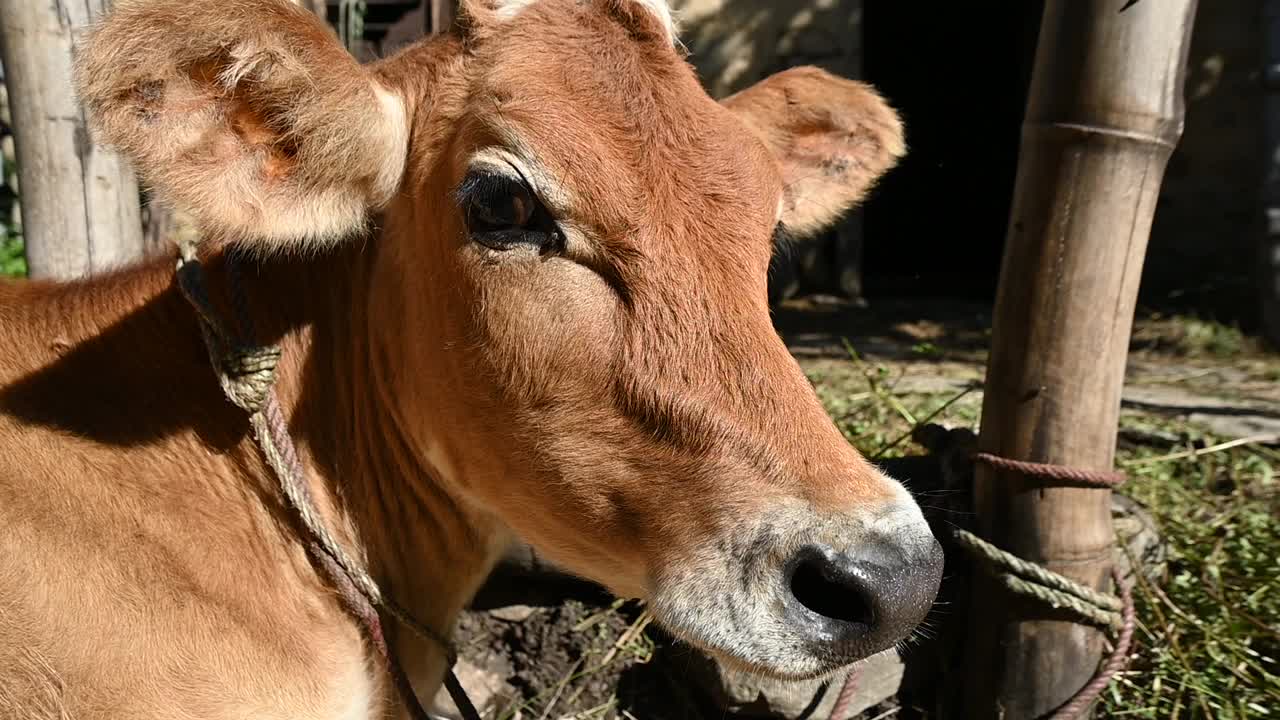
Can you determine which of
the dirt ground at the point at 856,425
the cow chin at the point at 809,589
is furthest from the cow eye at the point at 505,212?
the dirt ground at the point at 856,425

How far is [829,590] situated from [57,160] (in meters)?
3.20

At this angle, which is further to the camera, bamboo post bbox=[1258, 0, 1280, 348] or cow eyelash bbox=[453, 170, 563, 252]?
bamboo post bbox=[1258, 0, 1280, 348]

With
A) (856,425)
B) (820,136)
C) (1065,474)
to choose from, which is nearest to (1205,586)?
(1065,474)

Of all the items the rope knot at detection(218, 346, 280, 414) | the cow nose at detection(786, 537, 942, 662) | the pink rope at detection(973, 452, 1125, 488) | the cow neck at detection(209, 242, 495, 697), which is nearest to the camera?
the cow nose at detection(786, 537, 942, 662)

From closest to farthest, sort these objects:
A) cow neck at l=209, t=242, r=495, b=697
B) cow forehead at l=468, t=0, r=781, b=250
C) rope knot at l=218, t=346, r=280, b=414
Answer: cow forehead at l=468, t=0, r=781, b=250 < rope knot at l=218, t=346, r=280, b=414 < cow neck at l=209, t=242, r=495, b=697

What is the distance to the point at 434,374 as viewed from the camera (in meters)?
2.21

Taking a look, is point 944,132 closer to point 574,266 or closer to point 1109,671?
point 1109,671

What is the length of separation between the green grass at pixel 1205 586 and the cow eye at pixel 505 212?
7.41ft

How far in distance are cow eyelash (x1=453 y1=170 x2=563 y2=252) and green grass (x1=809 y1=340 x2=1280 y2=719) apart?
2251mm

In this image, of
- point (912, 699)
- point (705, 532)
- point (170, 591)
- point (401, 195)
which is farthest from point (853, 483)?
point (912, 699)

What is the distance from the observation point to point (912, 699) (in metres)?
3.41

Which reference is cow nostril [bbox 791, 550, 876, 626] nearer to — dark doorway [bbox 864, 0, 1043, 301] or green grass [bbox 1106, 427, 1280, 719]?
green grass [bbox 1106, 427, 1280, 719]

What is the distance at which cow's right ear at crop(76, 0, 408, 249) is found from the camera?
1893 millimetres

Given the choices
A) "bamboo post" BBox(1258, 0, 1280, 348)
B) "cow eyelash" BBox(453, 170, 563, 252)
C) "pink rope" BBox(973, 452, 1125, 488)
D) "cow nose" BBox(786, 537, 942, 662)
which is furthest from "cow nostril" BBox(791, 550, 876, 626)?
"bamboo post" BBox(1258, 0, 1280, 348)
